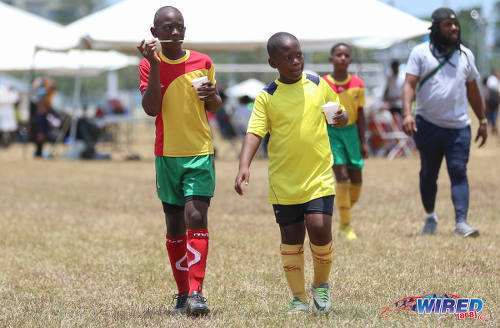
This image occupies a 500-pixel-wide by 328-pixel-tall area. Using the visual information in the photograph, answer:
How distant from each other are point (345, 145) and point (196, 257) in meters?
3.46

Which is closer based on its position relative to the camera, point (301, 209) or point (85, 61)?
point (301, 209)

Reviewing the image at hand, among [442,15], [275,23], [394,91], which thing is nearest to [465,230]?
[442,15]

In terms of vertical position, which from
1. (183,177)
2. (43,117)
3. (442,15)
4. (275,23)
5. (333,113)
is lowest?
(43,117)

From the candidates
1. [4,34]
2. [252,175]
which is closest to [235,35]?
[252,175]

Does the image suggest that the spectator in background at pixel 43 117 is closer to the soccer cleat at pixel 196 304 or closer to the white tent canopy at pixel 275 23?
the white tent canopy at pixel 275 23

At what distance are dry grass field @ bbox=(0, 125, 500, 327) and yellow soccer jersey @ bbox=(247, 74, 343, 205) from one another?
0.72m

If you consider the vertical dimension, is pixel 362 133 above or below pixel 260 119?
below

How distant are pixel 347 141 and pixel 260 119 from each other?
3309 millimetres

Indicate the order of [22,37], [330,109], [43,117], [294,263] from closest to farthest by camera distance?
[330,109] < [294,263] < [43,117] < [22,37]

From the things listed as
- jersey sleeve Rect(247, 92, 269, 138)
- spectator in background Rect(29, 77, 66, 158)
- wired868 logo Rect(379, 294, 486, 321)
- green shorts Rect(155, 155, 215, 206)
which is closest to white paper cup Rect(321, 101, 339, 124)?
jersey sleeve Rect(247, 92, 269, 138)

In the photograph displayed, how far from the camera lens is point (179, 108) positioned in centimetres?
507

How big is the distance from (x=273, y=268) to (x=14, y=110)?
2139 centimetres

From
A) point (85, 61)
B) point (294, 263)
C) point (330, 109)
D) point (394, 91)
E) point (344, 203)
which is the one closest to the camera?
point (330, 109)

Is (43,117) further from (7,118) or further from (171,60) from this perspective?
(171,60)
